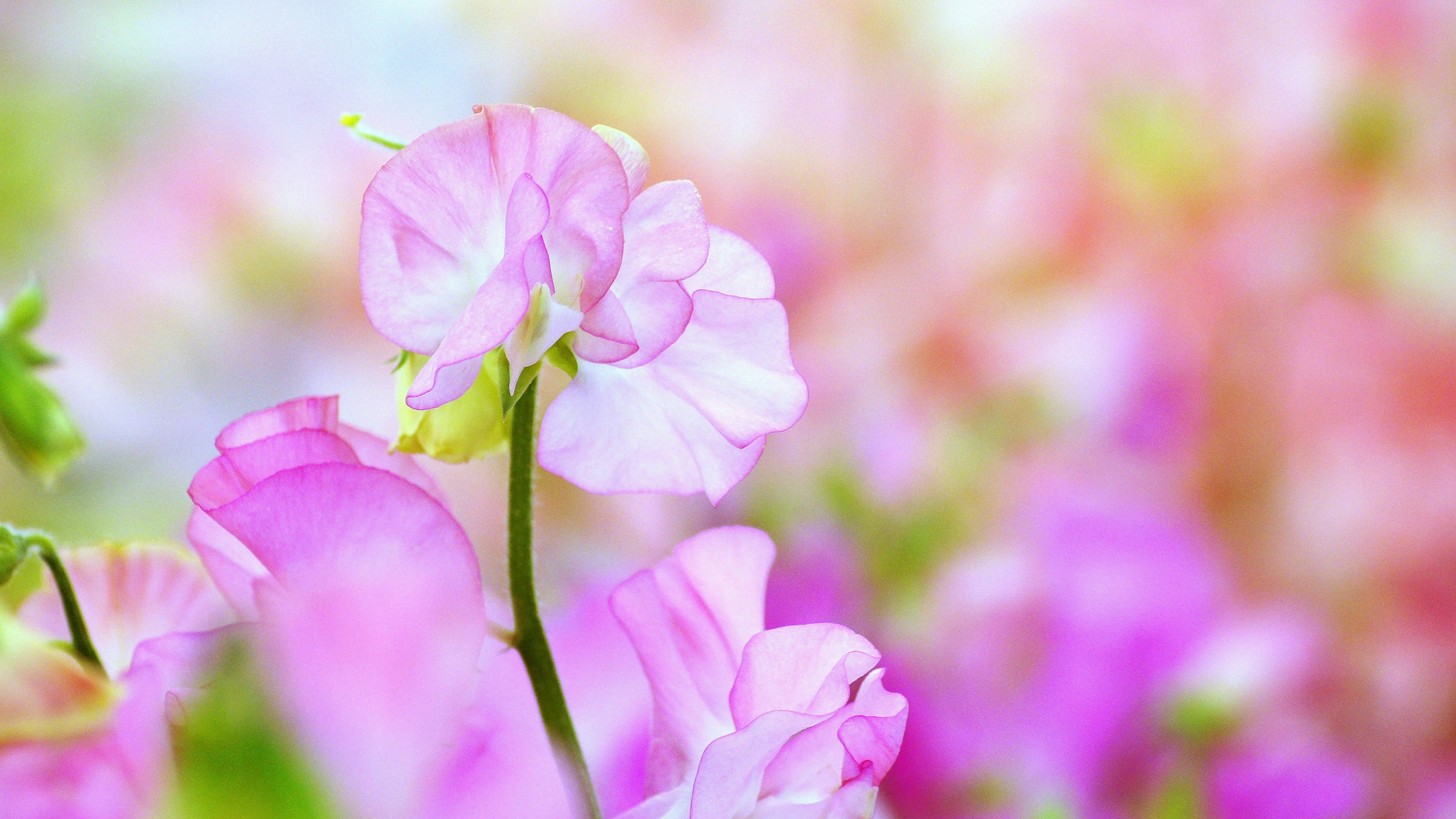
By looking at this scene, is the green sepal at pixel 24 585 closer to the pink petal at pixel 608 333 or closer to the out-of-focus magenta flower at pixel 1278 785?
the pink petal at pixel 608 333

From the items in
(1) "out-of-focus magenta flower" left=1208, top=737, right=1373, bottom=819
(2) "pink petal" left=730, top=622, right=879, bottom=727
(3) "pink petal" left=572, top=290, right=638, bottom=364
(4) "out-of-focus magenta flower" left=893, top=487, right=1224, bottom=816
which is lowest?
(1) "out-of-focus magenta flower" left=1208, top=737, right=1373, bottom=819

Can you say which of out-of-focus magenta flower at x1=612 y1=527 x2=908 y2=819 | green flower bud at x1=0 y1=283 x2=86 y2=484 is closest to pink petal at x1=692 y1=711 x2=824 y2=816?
out-of-focus magenta flower at x1=612 y1=527 x2=908 y2=819

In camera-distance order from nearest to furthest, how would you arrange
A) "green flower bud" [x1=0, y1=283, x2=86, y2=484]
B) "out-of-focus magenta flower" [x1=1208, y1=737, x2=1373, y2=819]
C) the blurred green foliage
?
the blurred green foliage < "green flower bud" [x1=0, y1=283, x2=86, y2=484] < "out-of-focus magenta flower" [x1=1208, y1=737, x2=1373, y2=819]

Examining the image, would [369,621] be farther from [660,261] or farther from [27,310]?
[27,310]

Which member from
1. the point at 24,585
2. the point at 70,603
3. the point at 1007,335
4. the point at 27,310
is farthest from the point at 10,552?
the point at 1007,335

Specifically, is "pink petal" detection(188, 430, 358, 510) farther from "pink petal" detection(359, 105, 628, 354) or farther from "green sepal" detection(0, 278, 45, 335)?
"green sepal" detection(0, 278, 45, 335)

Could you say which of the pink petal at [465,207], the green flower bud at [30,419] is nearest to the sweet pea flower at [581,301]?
the pink petal at [465,207]

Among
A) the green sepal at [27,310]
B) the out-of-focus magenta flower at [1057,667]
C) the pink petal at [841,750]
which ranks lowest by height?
the out-of-focus magenta flower at [1057,667]
